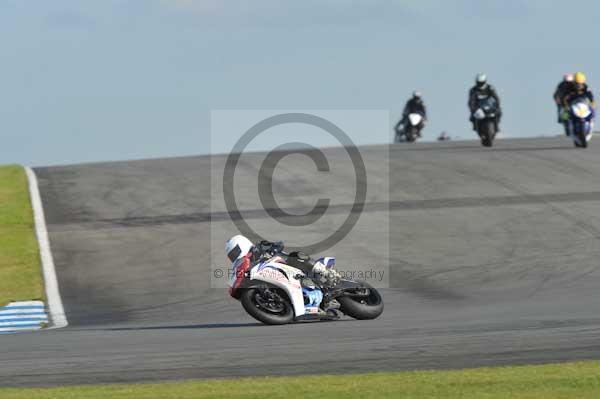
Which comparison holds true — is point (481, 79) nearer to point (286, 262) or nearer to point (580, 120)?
point (580, 120)

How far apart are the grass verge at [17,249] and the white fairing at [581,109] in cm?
1430

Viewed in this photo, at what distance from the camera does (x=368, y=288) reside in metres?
12.9

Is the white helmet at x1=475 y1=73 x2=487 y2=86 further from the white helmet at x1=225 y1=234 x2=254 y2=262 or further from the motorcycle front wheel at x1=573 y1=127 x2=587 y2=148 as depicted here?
the white helmet at x1=225 y1=234 x2=254 y2=262

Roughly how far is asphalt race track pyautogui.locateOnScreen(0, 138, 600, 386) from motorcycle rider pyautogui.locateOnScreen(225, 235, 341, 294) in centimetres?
54

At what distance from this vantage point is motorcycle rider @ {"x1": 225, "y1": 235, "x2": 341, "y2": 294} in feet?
41.7

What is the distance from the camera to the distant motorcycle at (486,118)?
1276 inches

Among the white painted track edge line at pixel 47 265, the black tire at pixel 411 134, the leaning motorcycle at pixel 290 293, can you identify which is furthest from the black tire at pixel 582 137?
the leaning motorcycle at pixel 290 293

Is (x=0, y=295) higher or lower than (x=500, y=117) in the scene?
lower

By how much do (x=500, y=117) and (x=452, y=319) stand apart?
21069 millimetres

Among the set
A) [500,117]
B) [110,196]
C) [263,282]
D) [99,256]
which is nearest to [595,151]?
[500,117]

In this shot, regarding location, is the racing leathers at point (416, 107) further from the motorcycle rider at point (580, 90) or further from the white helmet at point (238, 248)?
the white helmet at point (238, 248)

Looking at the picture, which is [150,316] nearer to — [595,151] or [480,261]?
[480,261]

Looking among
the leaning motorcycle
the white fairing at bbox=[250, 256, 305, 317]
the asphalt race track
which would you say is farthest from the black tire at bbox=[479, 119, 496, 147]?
the white fairing at bbox=[250, 256, 305, 317]

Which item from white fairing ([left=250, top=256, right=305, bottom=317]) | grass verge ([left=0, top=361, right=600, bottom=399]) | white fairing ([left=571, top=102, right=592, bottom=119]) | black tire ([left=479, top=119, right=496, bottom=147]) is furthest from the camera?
black tire ([left=479, top=119, right=496, bottom=147])
